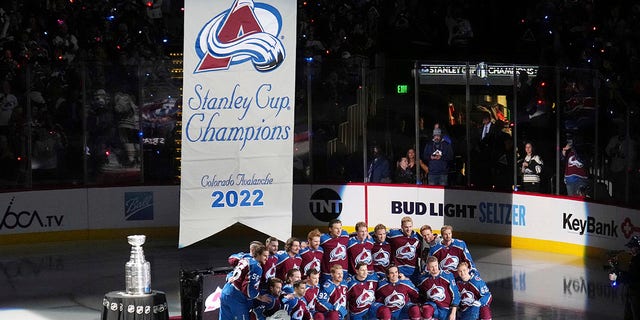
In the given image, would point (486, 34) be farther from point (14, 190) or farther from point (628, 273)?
point (628, 273)

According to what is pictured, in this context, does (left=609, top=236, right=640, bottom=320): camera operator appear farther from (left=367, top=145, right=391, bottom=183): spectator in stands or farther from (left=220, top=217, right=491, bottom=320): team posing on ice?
(left=367, top=145, right=391, bottom=183): spectator in stands

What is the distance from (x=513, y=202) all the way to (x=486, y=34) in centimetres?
507

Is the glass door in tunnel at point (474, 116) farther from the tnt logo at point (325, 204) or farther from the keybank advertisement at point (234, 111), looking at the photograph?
the keybank advertisement at point (234, 111)

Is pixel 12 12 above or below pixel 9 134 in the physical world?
above

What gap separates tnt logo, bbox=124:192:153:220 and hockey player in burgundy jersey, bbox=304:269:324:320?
26.8 ft

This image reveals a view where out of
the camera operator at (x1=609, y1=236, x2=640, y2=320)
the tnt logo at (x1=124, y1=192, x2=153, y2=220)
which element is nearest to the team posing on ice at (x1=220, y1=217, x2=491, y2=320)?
the camera operator at (x1=609, y1=236, x2=640, y2=320)

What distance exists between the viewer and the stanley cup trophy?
11.9m

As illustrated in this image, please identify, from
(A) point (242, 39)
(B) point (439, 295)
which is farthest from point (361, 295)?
(A) point (242, 39)

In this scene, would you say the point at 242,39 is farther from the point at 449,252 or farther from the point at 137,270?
the point at 449,252

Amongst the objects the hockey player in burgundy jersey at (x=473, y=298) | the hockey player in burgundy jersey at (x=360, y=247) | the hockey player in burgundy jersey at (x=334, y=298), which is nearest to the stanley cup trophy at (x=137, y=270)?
the hockey player in burgundy jersey at (x=334, y=298)

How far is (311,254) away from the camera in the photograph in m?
14.7

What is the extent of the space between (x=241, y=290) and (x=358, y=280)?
1390 mm

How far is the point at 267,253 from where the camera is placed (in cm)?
1377

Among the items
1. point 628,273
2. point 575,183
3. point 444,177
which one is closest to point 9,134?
point 444,177
